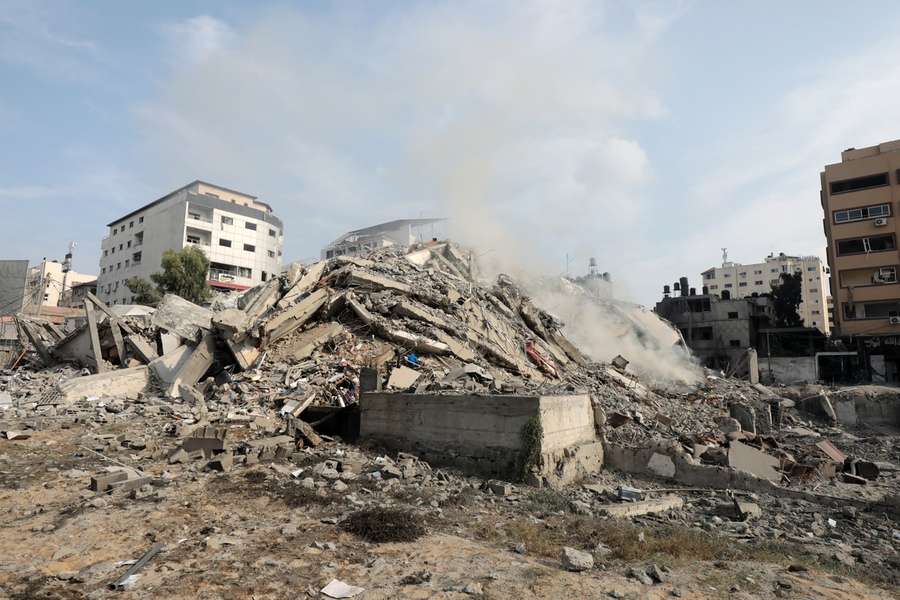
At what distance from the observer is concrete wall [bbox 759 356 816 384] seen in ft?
91.2

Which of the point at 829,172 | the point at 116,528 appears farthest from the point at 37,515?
the point at 829,172

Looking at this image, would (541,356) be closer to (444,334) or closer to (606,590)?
(444,334)

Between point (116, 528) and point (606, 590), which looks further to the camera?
point (116, 528)

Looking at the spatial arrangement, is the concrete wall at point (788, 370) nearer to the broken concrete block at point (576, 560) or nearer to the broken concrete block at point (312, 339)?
the broken concrete block at point (312, 339)

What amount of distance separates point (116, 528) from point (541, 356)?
13.4m

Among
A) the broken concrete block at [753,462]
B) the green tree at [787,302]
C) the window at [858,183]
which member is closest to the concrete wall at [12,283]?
the broken concrete block at [753,462]

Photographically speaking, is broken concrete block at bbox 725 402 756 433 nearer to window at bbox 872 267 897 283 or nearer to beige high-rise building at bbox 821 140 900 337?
beige high-rise building at bbox 821 140 900 337

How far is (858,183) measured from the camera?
91.5ft

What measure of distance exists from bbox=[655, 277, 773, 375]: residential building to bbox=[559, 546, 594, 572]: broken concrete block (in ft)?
105

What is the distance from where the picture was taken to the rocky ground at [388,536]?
176 inches

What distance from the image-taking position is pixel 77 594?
4121 mm

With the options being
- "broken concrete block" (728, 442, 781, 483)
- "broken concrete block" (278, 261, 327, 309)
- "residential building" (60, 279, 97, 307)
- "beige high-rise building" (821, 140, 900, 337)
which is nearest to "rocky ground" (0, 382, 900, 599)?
"broken concrete block" (728, 442, 781, 483)

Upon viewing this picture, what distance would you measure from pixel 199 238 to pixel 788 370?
3769 cm

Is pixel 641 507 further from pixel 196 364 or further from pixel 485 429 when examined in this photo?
pixel 196 364
